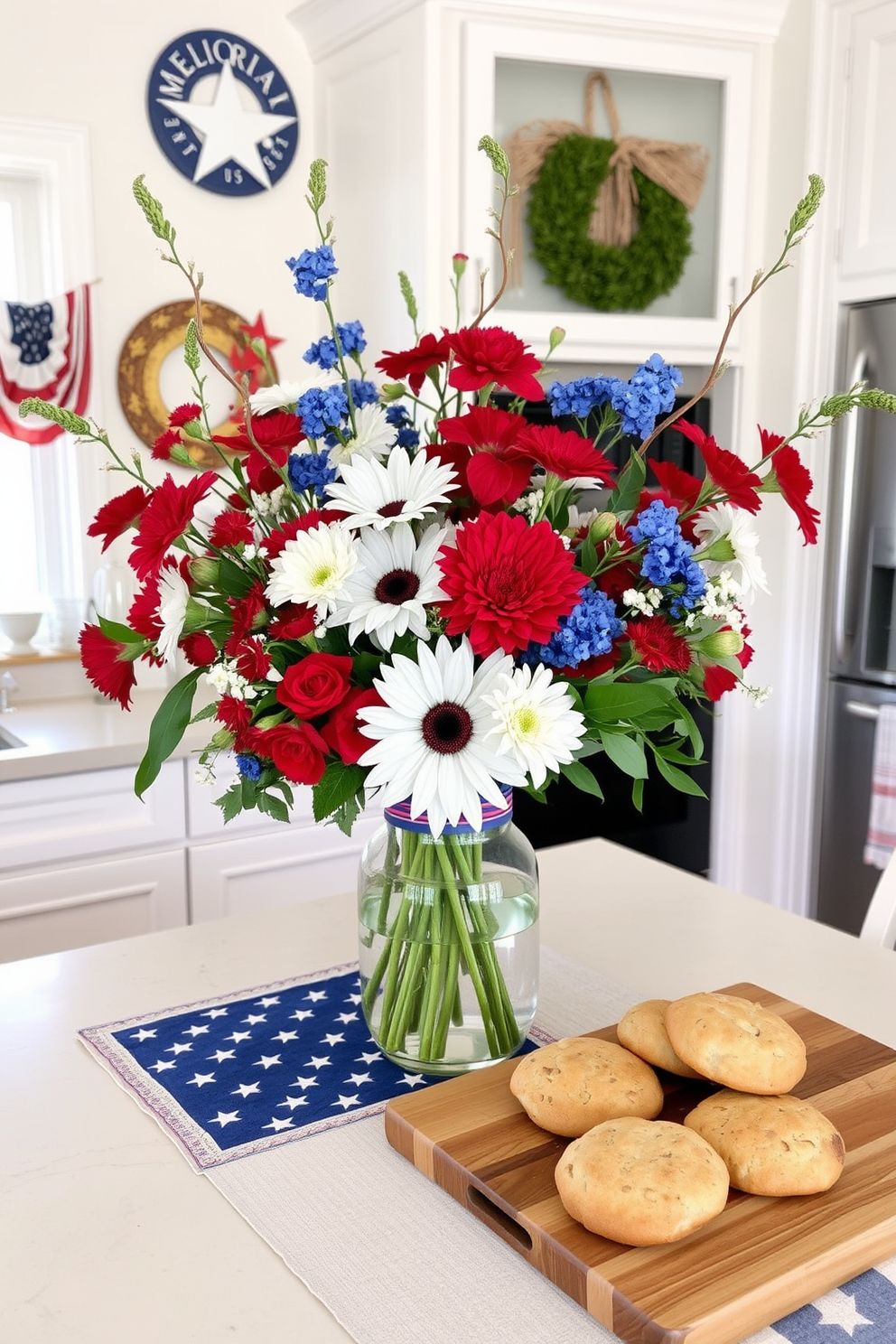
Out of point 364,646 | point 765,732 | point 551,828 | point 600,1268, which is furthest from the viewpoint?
point 765,732

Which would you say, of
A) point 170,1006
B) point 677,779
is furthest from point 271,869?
point 677,779

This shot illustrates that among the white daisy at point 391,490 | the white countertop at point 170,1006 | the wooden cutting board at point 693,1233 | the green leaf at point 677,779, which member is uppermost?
the white daisy at point 391,490

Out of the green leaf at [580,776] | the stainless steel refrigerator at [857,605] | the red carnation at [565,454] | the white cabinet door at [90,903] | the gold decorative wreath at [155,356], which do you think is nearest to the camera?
the red carnation at [565,454]

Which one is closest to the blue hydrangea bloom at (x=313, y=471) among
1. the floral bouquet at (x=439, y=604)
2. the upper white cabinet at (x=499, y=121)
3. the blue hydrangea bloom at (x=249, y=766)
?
the floral bouquet at (x=439, y=604)

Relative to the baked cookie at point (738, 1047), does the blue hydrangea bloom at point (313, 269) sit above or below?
above

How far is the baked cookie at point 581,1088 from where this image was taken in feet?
2.73

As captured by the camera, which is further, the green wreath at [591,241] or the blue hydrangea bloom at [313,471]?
the green wreath at [591,241]

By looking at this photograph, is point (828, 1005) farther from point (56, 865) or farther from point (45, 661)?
point (45, 661)

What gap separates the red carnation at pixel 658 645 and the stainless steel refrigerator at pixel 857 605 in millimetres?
1755

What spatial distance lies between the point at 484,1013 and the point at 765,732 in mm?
1957

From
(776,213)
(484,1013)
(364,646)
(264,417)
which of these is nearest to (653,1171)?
(484,1013)

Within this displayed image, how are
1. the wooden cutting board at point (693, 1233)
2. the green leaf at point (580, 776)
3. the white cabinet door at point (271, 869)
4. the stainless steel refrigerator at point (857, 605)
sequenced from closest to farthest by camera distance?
1. the wooden cutting board at point (693, 1233)
2. the green leaf at point (580, 776)
3. the white cabinet door at point (271, 869)
4. the stainless steel refrigerator at point (857, 605)

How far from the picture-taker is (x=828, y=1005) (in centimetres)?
116

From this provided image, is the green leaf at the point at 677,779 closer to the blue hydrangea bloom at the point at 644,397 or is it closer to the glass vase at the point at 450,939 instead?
the glass vase at the point at 450,939
